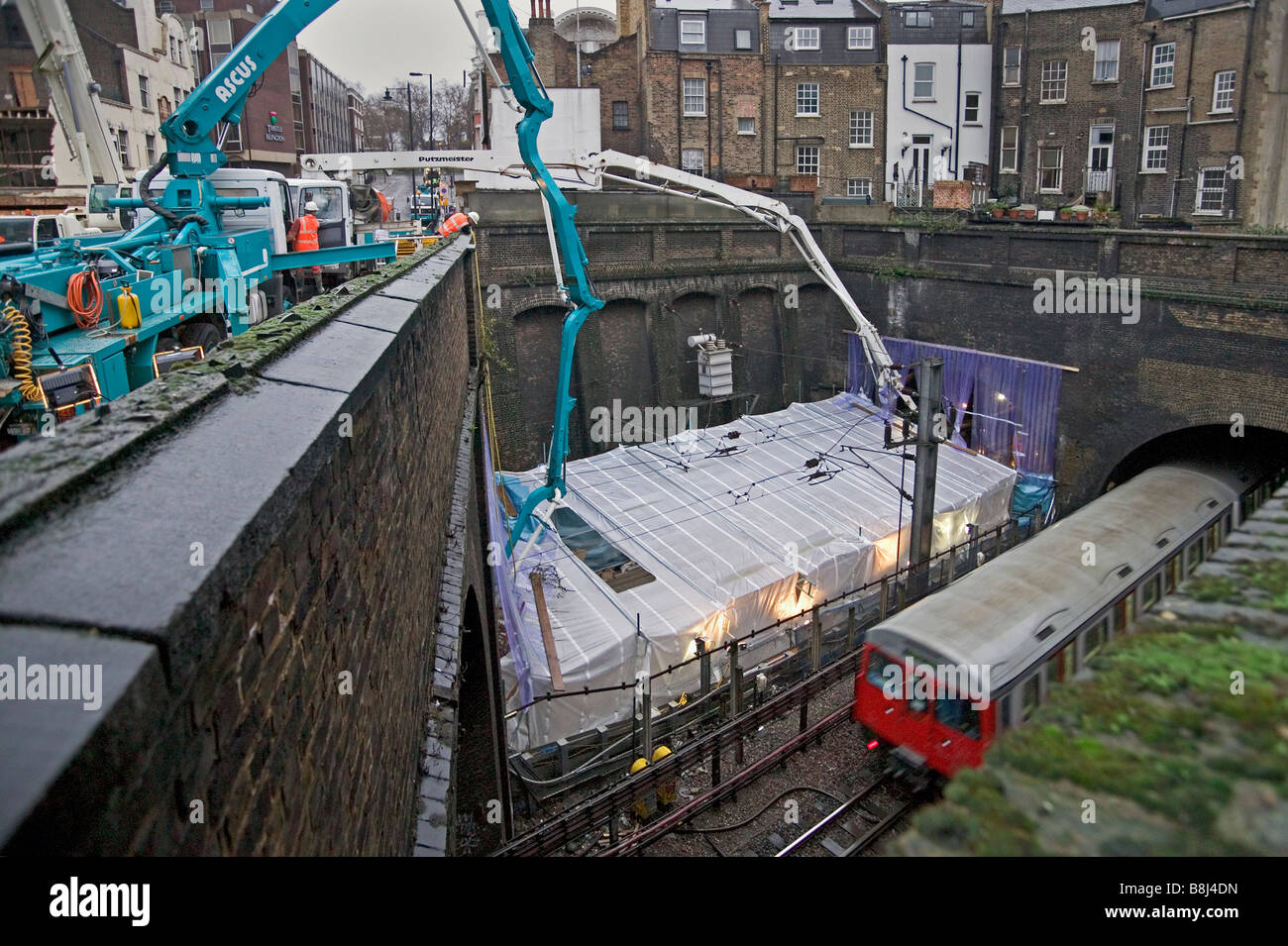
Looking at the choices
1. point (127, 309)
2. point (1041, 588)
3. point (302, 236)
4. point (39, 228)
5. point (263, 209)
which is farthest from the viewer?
point (39, 228)

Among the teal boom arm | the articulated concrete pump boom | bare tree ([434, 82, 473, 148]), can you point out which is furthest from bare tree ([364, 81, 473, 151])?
the teal boom arm

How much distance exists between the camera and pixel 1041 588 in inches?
500

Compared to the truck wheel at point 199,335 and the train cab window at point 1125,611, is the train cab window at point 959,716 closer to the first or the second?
the train cab window at point 1125,611

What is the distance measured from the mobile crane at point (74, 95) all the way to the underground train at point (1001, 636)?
14.0m

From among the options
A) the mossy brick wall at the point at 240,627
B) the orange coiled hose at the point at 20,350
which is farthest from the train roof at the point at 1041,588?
the orange coiled hose at the point at 20,350

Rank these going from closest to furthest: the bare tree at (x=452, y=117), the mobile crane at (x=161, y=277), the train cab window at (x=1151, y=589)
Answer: the mobile crane at (x=161, y=277)
the train cab window at (x=1151, y=589)
the bare tree at (x=452, y=117)

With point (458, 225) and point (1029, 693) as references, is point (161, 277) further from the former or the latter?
point (1029, 693)

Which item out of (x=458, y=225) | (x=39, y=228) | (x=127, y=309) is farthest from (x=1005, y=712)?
(x=39, y=228)

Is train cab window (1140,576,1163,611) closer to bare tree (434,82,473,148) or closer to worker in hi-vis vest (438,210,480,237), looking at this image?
worker in hi-vis vest (438,210,480,237)

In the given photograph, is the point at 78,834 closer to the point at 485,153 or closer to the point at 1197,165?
the point at 485,153

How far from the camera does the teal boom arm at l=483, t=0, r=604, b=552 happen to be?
1255 centimetres

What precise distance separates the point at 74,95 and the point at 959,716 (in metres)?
18.7

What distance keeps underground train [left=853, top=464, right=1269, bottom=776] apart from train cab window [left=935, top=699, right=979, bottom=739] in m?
0.02

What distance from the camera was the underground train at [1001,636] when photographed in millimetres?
11344
